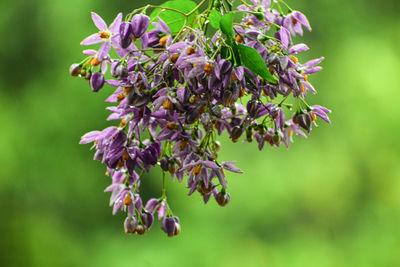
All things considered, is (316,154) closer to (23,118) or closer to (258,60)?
(23,118)

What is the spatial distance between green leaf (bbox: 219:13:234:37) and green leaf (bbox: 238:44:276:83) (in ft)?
0.12

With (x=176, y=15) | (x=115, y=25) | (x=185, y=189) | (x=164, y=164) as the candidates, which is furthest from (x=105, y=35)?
(x=185, y=189)

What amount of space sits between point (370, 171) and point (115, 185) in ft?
10.9

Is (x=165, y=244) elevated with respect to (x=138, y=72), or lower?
lower

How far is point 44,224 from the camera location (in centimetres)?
374

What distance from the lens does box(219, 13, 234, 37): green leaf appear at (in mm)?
734

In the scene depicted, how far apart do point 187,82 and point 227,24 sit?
0.10 m

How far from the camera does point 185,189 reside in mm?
3768

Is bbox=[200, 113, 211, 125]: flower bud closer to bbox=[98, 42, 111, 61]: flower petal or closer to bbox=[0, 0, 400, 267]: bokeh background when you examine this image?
bbox=[98, 42, 111, 61]: flower petal

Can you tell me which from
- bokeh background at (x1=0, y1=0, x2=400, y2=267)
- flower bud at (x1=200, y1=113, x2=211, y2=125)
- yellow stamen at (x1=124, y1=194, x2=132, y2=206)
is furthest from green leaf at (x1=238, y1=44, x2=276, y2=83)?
bokeh background at (x1=0, y1=0, x2=400, y2=267)

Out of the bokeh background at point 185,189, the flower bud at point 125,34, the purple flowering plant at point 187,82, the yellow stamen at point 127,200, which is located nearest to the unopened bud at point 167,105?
the purple flowering plant at point 187,82

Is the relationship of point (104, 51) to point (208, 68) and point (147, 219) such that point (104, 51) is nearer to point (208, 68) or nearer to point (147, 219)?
point (208, 68)

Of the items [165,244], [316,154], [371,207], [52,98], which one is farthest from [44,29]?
[371,207]

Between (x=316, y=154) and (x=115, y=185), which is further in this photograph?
(x=316, y=154)
